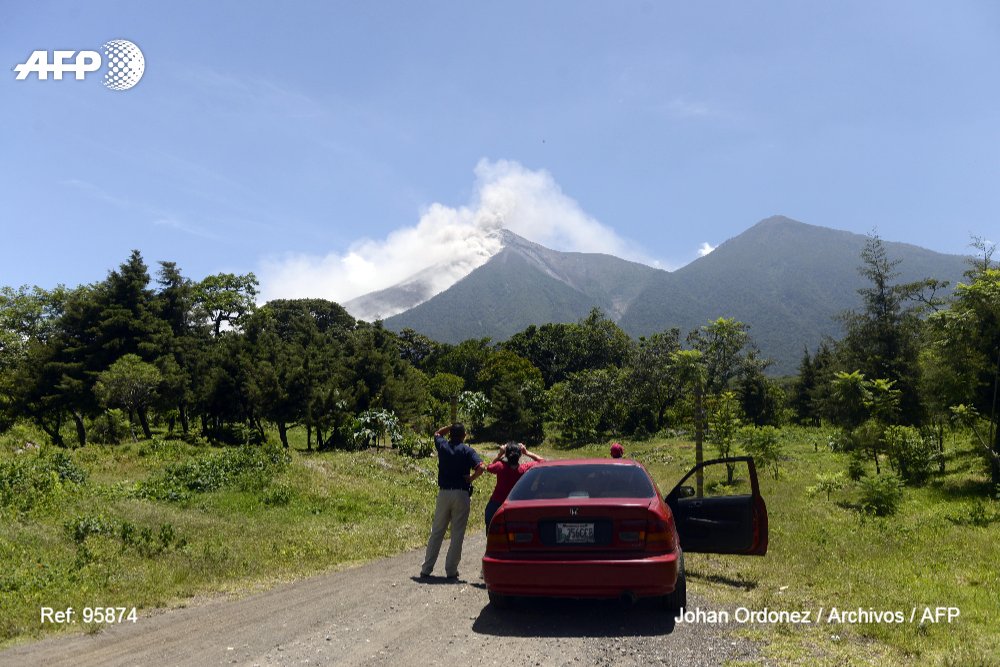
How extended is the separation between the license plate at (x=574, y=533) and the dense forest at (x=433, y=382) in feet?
32.2

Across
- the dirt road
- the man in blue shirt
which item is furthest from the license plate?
the man in blue shirt

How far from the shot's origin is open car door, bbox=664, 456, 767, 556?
25.4ft

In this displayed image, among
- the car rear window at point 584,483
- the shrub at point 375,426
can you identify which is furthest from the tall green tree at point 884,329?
the car rear window at point 584,483

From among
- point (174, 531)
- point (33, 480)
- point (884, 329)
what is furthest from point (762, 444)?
point (884, 329)

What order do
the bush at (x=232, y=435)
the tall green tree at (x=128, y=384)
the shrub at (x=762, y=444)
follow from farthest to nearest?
the bush at (x=232, y=435) < the tall green tree at (x=128, y=384) < the shrub at (x=762, y=444)

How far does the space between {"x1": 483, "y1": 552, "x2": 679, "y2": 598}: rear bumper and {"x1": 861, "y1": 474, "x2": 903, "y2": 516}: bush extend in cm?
1043

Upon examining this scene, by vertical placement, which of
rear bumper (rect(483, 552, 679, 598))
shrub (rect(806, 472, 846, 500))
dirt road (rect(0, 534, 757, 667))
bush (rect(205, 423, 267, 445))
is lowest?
shrub (rect(806, 472, 846, 500))

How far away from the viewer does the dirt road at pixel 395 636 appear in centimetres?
506

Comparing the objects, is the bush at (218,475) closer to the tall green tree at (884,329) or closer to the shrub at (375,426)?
the shrub at (375,426)

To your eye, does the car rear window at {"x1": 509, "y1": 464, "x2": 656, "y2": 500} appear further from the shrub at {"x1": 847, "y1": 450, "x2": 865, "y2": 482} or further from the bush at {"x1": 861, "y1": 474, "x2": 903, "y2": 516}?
the shrub at {"x1": 847, "y1": 450, "x2": 865, "y2": 482}

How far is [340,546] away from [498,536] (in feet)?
17.6

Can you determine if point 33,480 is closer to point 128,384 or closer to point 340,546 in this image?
point 340,546

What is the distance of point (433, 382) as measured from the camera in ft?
238

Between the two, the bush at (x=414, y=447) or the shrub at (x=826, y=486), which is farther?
the bush at (x=414, y=447)
